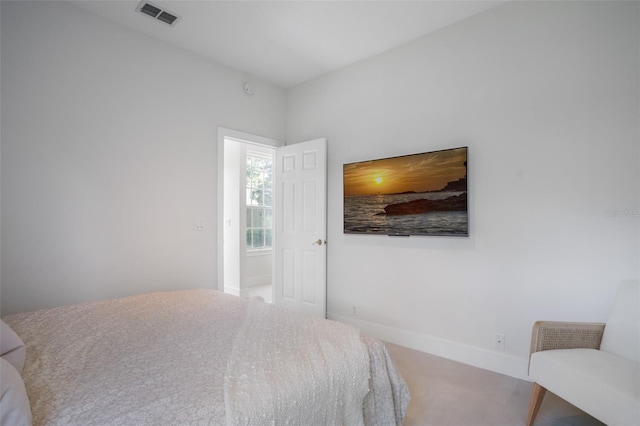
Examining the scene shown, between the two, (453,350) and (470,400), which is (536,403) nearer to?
(470,400)

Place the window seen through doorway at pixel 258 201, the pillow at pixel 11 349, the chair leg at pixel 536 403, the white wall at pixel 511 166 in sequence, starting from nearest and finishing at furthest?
the pillow at pixel 11 349 < the chair leg at pixel 536 403 < the white wall at pixel 511 166 < the window seen through doorway at pixel 258 201

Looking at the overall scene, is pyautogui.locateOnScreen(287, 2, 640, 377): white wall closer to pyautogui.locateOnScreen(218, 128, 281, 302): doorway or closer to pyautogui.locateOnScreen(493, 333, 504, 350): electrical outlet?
pyautogui.locateOnScreen(493, 333, 504, 350): electrical outlet

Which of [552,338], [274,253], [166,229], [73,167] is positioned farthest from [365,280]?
[73,167]

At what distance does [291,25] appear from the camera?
275 centimetres

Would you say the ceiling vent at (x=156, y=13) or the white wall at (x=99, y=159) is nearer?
the white wall at (x=99, y=159)

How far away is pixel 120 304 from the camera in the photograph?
214 cm

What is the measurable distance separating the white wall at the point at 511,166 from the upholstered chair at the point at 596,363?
1.12 feet

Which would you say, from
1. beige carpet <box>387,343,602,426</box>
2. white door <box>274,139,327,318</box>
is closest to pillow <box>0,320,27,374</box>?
beige carpet <box>387,343,602,426</box>

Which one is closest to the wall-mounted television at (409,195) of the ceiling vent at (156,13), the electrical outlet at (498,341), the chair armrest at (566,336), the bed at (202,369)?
the electrical outlet at (498,341)

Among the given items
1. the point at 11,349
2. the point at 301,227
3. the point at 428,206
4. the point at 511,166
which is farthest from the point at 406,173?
the point at 11,349

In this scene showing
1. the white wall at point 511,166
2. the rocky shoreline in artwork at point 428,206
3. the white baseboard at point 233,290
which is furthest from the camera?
the white baseboard at point 233,290

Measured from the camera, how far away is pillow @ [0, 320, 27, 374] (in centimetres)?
114

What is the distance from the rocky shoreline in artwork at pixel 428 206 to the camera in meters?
2.67

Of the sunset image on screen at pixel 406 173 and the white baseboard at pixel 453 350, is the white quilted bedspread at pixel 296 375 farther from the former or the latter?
the sunset image on screen at pixel 406 173
